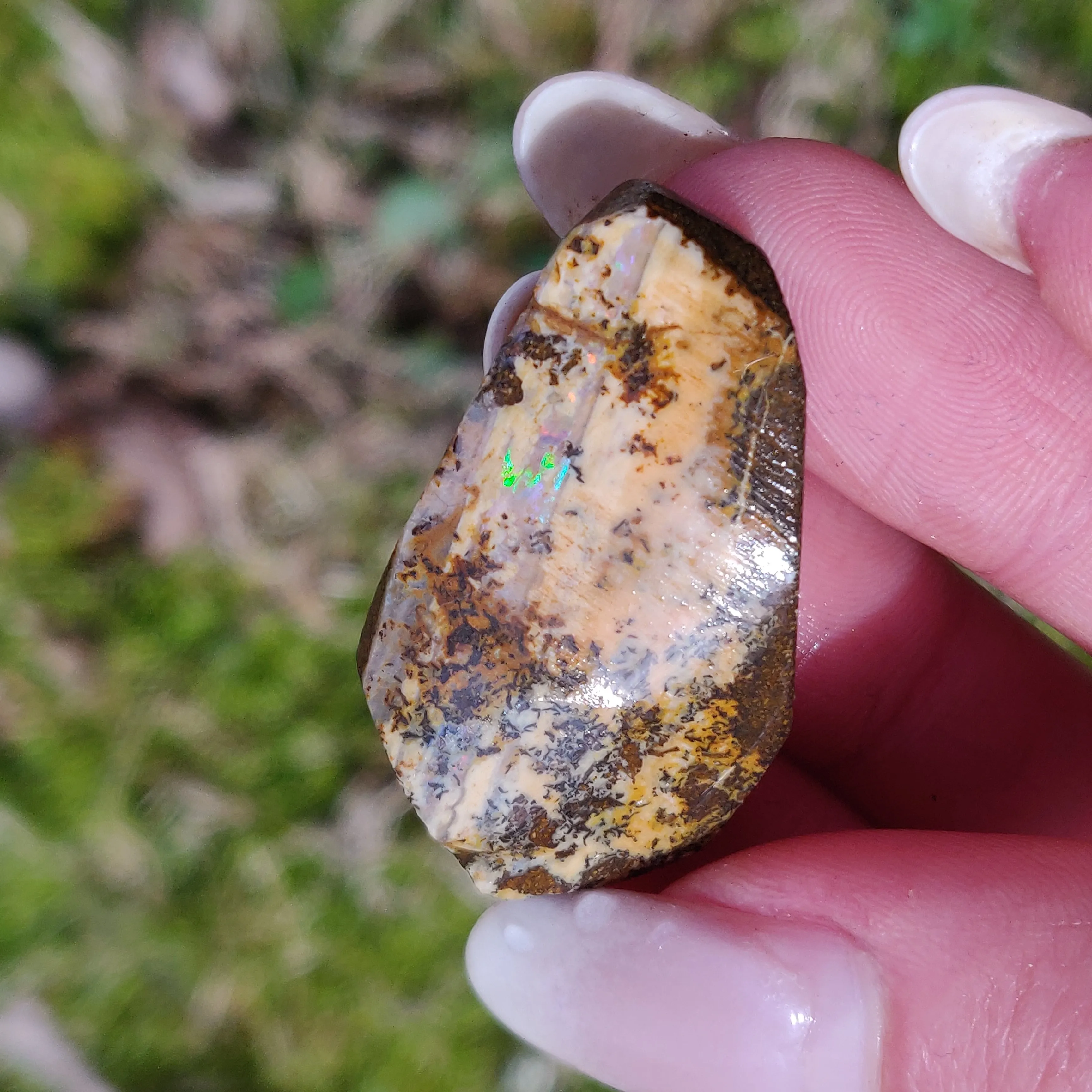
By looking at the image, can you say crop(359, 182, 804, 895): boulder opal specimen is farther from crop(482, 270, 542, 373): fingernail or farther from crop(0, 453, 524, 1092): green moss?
crop(0, 453, 524, 1092): green moss

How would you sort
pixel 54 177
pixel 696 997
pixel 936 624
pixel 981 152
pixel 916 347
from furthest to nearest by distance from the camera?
1. pixel 54 177
2. pixel 936 624
3. pixel 916 347
4. pixel 981 152
5. pixel 696 997

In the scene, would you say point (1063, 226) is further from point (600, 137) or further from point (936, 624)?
point (936, 624)

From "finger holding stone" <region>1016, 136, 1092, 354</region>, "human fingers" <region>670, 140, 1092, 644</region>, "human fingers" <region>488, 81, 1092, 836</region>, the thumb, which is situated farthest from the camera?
"human fingers" <region>488, 81, 1092, 836</region>

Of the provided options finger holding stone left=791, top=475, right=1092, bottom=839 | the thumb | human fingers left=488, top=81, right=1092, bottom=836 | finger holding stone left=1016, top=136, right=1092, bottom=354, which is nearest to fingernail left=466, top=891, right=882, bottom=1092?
the thumb

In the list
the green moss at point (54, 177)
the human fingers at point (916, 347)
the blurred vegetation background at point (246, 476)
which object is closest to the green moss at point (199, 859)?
the blurred vegetation background at point (246, 476)

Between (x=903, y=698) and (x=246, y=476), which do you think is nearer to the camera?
(x=903, y=698)

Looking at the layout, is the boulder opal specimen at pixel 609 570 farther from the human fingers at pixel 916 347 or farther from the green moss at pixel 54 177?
the green moss at pixel 54 177

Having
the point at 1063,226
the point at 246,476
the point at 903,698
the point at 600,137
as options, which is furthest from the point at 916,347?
the point at 246,476
